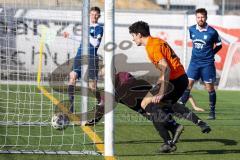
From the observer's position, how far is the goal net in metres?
21.1

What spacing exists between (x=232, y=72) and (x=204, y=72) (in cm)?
758

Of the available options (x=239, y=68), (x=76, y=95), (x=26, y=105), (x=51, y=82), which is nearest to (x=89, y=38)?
(x=76, y=95)

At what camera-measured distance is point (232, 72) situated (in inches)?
830

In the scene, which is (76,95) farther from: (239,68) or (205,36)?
(239,68)

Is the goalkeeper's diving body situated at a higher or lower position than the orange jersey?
lower

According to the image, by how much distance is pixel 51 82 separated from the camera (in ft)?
48.3

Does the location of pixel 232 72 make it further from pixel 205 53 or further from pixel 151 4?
pixel 151 4

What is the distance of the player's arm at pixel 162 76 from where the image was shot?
8797 mm

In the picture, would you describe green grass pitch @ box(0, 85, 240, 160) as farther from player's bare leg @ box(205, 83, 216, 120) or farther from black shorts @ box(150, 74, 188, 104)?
black shorts @ box(150, 74, 188, 104)

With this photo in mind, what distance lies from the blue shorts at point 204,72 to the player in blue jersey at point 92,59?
251 cm

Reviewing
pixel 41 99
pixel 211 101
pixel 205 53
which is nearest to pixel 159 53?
pixel 211 101

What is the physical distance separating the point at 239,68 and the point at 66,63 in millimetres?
8298

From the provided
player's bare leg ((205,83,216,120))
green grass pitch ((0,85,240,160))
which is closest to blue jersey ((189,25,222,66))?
player's bare leg ((205,83,216,120))

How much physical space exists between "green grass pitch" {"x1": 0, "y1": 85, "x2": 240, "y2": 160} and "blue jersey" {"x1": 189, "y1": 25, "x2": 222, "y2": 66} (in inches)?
45.2
